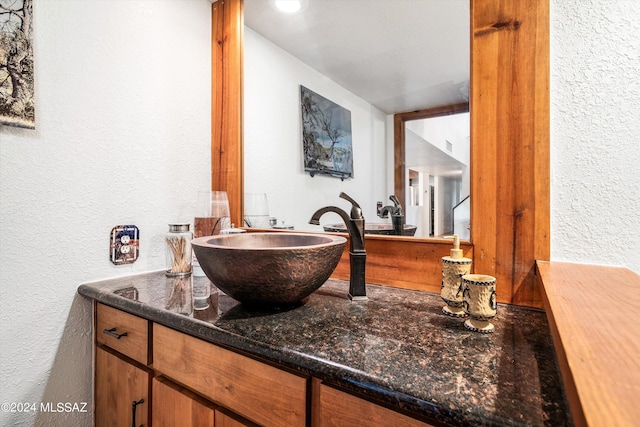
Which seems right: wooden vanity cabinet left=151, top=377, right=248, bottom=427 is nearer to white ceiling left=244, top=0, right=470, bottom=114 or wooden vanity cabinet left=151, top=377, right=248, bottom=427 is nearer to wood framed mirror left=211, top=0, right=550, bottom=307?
wood framed mirror left=211, top=0, right=550, bottom=307

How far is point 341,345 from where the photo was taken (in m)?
0.58

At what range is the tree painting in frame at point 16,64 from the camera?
0.87 meters

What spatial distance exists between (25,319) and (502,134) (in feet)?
4.89

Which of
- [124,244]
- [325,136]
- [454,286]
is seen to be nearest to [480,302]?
[454,286]

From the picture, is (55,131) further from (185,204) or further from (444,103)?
(444,103)

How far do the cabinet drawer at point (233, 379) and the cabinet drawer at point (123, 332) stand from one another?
70 millimetres

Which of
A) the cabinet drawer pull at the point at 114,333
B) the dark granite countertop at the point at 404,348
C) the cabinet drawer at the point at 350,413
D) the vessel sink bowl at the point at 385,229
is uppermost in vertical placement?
the vessel sink bowl at the point at 385,229

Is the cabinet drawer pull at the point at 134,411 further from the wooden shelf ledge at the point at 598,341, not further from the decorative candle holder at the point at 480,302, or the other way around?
the wooden shelf ledge at the point at 598,341

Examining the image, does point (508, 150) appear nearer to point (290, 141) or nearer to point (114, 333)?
point (290, 141)

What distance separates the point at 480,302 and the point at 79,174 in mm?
1258

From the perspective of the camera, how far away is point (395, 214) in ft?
3.43

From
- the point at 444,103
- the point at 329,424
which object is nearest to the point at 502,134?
the point at 444,103

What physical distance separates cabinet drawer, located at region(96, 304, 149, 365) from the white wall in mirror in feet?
2.11

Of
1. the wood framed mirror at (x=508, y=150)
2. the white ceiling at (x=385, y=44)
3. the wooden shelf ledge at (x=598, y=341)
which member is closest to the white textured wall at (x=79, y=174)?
the white ceiling at (x=385, y=44)
